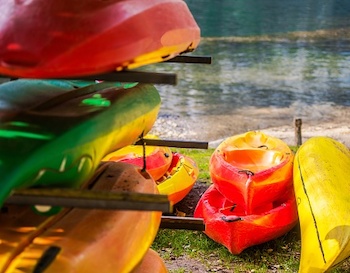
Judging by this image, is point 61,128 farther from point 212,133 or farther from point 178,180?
point 212,133

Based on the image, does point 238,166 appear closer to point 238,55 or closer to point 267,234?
point 267,234

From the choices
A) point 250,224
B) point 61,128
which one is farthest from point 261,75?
point 61,128

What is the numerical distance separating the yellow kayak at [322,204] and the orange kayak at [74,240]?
1471 millimetres

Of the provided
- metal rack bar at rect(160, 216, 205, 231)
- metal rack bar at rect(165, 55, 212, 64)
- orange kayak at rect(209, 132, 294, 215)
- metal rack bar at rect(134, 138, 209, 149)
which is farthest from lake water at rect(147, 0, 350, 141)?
metal rack bar at rect(165, 55, 212, 64)

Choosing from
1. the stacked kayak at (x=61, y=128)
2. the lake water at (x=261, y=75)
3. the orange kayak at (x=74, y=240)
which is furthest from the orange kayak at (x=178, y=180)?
the lake water at (x=261, y=75)

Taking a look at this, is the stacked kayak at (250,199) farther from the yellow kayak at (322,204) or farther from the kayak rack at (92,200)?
the kayak rack at (92,200)

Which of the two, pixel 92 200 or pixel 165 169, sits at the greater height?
pixel 92 200

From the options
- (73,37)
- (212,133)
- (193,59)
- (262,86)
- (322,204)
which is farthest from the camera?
(262,86)

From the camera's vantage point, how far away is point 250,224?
3650 millimetres

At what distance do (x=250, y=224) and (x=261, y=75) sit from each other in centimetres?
909

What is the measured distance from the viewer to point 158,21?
1.61 m

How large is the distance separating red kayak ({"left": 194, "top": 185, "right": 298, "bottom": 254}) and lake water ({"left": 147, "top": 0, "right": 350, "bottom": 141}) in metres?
4.58

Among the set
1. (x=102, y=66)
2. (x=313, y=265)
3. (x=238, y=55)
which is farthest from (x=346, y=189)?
(x=238, y=55)

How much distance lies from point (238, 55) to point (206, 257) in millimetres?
10997
